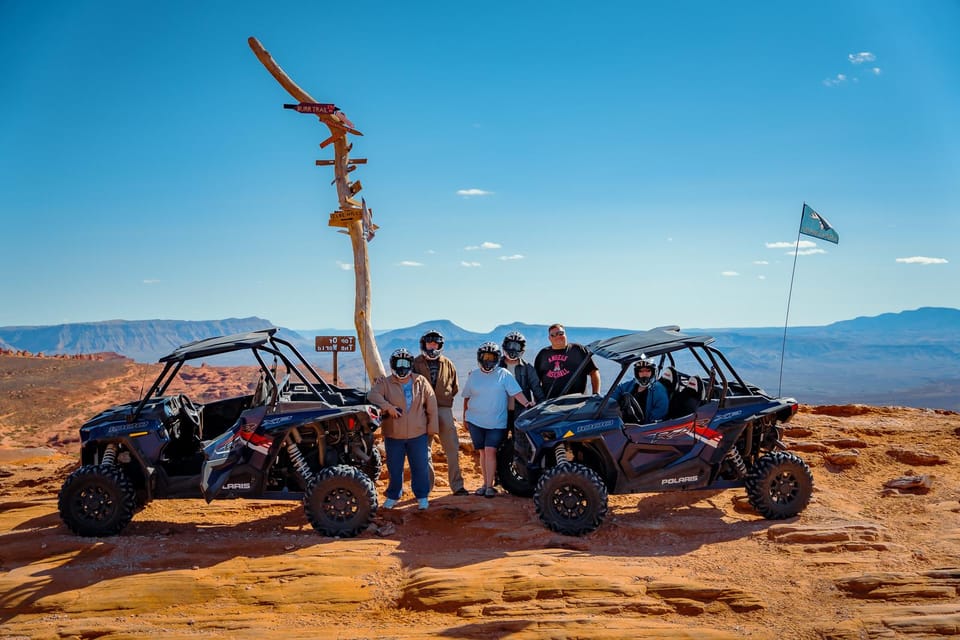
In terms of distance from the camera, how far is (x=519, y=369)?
8.88 m

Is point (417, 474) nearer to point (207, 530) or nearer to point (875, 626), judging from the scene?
point (207, 530)

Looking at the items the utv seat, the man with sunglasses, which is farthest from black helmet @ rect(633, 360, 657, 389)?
the man with sunglasses

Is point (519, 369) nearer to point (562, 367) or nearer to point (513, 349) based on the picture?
point (513, 349)

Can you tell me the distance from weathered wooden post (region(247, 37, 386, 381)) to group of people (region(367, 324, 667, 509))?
12.4 ft

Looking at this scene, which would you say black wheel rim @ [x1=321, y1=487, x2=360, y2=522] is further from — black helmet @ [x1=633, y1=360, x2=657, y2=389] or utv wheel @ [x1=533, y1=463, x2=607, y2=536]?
black helmet @ [x1=633, y1=360, x2=657, y2=389]

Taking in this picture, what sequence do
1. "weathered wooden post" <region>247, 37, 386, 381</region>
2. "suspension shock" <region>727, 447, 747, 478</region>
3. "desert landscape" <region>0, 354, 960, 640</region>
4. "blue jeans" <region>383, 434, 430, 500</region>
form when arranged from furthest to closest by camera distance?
"weathered wooden post" <region>247, 37, 386, 381</region> < "blue jeans" <region>383, 434, 430, 500</region> < "suspension shock" <region>727, 447, 747, 478</region> < "desert landscape" <region>0, 354, 960, 640</region>

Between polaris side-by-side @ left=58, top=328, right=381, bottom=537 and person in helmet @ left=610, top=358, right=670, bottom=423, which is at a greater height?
person in helmet @ left=610, top=358, right=670, bottom=423

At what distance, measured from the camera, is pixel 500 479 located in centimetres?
880

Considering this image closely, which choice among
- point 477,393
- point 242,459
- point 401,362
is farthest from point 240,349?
point 477,393

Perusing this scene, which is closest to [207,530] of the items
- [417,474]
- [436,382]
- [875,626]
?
[417,474]

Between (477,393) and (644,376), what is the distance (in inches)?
79.4

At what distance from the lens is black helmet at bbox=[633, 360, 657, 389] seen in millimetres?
7715

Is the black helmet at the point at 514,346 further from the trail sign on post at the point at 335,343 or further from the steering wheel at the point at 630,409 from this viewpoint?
the trail sign on post at the point at 335,343

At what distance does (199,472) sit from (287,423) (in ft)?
4.41
